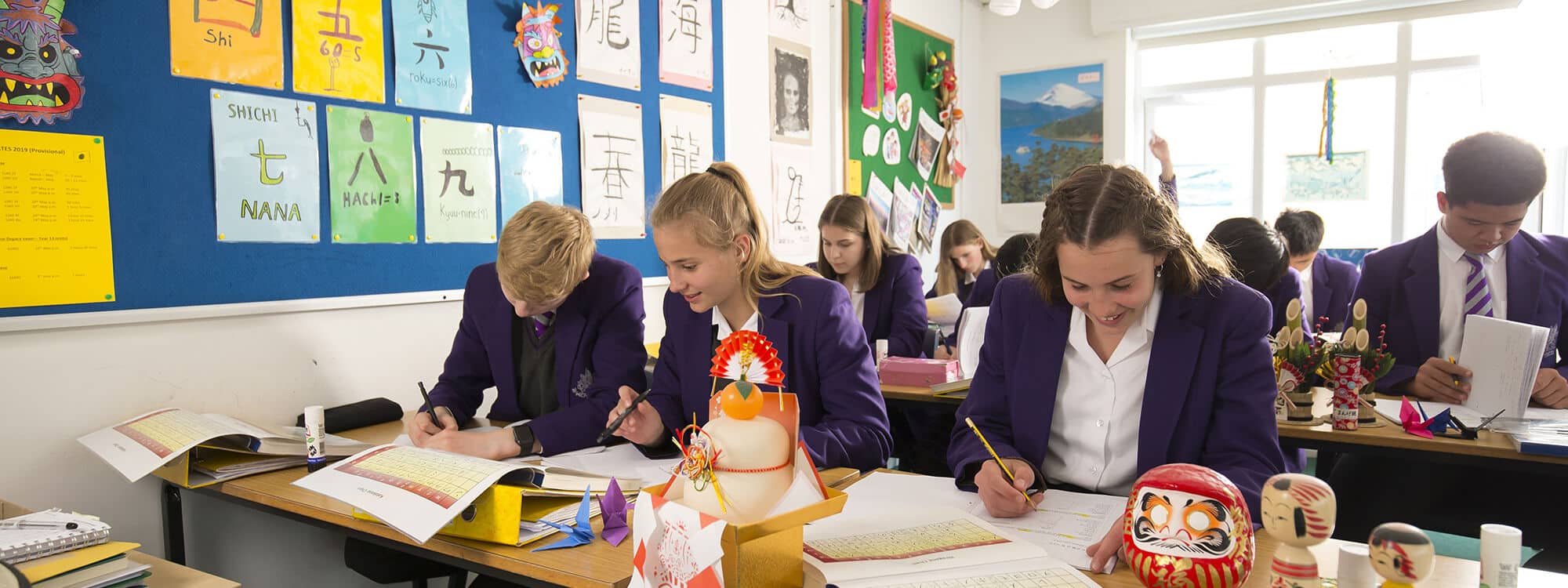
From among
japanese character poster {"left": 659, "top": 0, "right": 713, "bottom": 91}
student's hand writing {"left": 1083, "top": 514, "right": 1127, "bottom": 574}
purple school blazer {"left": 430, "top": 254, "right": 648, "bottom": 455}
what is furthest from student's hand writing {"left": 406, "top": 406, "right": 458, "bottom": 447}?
japanese character poster {"left": 659, "top": 0, "right": 713, "bottom": 91}


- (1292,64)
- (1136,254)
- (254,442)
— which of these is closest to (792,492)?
(1136,254)

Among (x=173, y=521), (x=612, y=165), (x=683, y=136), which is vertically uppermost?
(x=683, y=136)

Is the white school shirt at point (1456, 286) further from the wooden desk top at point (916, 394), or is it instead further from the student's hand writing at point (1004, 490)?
the student's hand writing at point (1004, 490)

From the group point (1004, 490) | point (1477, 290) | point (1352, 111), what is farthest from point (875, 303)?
point (1352, 111)

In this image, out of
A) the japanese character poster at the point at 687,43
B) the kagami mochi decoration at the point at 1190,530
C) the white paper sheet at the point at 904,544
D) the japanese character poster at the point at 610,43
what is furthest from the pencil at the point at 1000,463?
the japanese character poster at the point at 687,43

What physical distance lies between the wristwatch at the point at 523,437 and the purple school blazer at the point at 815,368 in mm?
154

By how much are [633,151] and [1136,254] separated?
2.42 metres

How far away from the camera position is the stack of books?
134cm

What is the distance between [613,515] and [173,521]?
1.31 m

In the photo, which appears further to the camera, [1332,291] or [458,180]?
[1332,291]

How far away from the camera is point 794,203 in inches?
184

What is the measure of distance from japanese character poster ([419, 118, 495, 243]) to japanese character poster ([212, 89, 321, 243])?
1.16ft

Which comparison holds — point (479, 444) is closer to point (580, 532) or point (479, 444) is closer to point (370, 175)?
point (580, 532)

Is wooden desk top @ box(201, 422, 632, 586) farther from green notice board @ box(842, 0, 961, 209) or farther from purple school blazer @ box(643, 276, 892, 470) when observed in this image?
green notice board @ box(842, 0, 961, 209)
